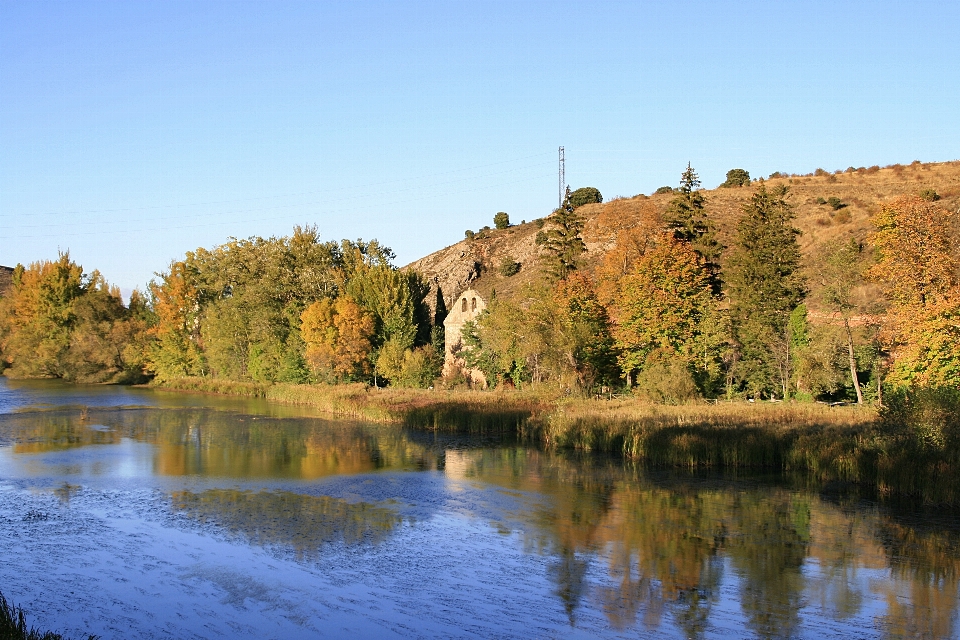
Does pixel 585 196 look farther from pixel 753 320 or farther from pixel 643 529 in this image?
pixel 643 529

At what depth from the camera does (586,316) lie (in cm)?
4809

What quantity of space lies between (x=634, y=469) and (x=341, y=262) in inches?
2078

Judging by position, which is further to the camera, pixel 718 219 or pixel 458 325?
pixel 718 219

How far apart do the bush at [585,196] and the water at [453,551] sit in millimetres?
80609

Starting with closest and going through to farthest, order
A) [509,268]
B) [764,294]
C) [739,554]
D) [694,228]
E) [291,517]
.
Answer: [739,554]
[291,517]
[764,294]
[694,228]
[509,268]

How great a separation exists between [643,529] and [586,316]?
27.7 metres

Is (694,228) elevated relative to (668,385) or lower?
elevated

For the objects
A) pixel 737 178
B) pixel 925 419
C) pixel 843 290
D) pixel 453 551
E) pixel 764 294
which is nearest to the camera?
pixel 453 551

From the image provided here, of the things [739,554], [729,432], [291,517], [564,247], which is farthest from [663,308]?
[291,517]

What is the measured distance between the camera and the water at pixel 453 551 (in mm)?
14664

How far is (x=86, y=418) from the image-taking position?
153 ft

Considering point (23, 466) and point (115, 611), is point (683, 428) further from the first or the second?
point (23, 466)

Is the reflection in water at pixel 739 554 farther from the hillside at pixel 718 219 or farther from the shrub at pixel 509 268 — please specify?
the shrub at pixel 509 268

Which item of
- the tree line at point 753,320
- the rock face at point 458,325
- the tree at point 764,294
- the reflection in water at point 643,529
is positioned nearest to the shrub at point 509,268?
the rock face at point 458,325
